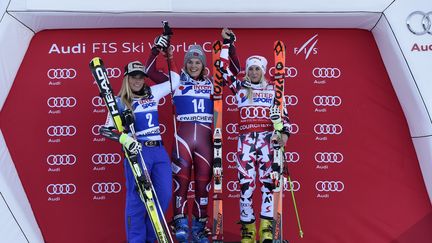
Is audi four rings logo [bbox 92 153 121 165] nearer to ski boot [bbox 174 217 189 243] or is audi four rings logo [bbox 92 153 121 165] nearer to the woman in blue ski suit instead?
the woman in blue ski suit

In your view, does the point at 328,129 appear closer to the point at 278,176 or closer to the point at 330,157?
the point at 330,157

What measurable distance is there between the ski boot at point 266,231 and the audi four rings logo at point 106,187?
1.65 metres

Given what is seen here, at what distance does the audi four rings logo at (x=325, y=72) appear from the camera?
5.99 metres

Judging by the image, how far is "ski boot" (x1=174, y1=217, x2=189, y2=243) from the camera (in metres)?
4.98

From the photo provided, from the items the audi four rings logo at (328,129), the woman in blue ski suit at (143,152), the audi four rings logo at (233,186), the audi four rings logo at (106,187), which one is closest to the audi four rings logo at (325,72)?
the audi four rings logo at (328,129)

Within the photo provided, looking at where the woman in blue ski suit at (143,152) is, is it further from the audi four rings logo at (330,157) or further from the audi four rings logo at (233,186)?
the audi four rings logo at (330,157)

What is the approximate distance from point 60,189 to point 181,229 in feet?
5.01

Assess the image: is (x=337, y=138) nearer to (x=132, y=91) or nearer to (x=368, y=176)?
(x=368, y=176)

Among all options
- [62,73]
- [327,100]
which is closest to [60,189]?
[62,73]

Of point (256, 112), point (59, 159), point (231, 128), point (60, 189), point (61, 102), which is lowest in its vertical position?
point (60, 189)

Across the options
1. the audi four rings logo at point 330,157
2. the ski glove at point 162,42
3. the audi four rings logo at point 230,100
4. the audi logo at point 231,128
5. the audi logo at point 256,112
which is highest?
the ski glove at point 162,42

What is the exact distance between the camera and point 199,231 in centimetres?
511

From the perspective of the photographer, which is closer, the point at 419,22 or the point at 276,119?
the point at 276,119

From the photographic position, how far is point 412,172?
5.93 metres
